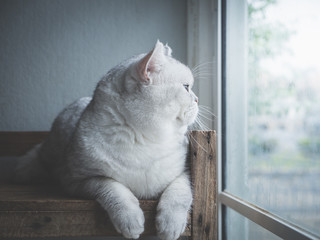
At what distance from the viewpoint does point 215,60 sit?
4.90ft

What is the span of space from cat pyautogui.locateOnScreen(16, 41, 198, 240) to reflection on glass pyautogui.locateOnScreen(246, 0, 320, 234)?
12.1 inches

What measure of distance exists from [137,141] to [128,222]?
0.26m

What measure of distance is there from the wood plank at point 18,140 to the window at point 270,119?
3.53 feet

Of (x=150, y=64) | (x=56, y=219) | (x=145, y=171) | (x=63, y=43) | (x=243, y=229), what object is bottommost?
(x=243, y=229)

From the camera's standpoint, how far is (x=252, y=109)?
1233 mm

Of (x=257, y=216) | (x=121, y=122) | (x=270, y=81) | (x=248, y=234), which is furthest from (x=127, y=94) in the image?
(x=248, y=234)

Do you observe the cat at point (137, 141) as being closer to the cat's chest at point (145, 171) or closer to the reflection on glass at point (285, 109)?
the cat's chest at point (145, 171)

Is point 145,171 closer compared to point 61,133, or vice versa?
point 145,171

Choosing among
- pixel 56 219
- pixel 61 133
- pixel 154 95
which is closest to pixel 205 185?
pixel 154 95

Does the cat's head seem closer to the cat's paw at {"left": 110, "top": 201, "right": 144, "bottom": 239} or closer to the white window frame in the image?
the cat's paw at {"left": 110, "top": 201, "right": 144, "bottom": 239}

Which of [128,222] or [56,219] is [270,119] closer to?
[128,222]

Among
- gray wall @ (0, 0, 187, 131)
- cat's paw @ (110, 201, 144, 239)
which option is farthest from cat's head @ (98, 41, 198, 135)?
gray wall @ (0, 0, 187, 131)

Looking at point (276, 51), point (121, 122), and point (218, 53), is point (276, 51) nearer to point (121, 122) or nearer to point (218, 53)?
point (218, 53)

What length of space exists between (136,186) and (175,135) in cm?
23
